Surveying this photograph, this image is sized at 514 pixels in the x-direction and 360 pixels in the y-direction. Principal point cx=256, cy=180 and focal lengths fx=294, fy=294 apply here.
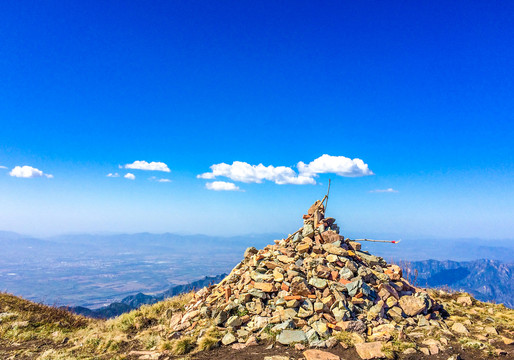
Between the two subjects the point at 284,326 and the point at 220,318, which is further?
the point at 220,318

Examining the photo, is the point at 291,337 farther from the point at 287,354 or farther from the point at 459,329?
the point at 459,329

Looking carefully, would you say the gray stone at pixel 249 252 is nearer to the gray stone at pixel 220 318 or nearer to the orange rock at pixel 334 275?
the gray stone at pixel 220 318

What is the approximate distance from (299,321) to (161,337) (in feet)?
19.3

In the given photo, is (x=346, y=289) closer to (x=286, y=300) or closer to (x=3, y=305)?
(x=286, y=300)

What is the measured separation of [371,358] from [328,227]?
842 centimetres

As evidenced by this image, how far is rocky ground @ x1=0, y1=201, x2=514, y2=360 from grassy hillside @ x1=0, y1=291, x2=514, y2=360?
5 centimetres

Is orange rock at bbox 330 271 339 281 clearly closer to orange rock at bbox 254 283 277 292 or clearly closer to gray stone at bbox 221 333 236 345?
orange rock at bbox 254 283 277 292

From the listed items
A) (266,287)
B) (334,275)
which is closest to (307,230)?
(334,275)

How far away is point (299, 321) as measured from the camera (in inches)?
445

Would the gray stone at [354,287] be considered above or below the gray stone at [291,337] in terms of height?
above

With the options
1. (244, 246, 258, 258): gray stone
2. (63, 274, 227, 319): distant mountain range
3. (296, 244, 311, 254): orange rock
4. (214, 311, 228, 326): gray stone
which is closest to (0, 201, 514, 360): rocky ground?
(214, 311, 228, 326): gray stone

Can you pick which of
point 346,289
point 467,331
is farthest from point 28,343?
point 467,331

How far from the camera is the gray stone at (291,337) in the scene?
10.3m

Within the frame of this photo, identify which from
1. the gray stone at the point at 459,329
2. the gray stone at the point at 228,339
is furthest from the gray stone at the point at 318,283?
A: the gray stone at the point at 459,329
